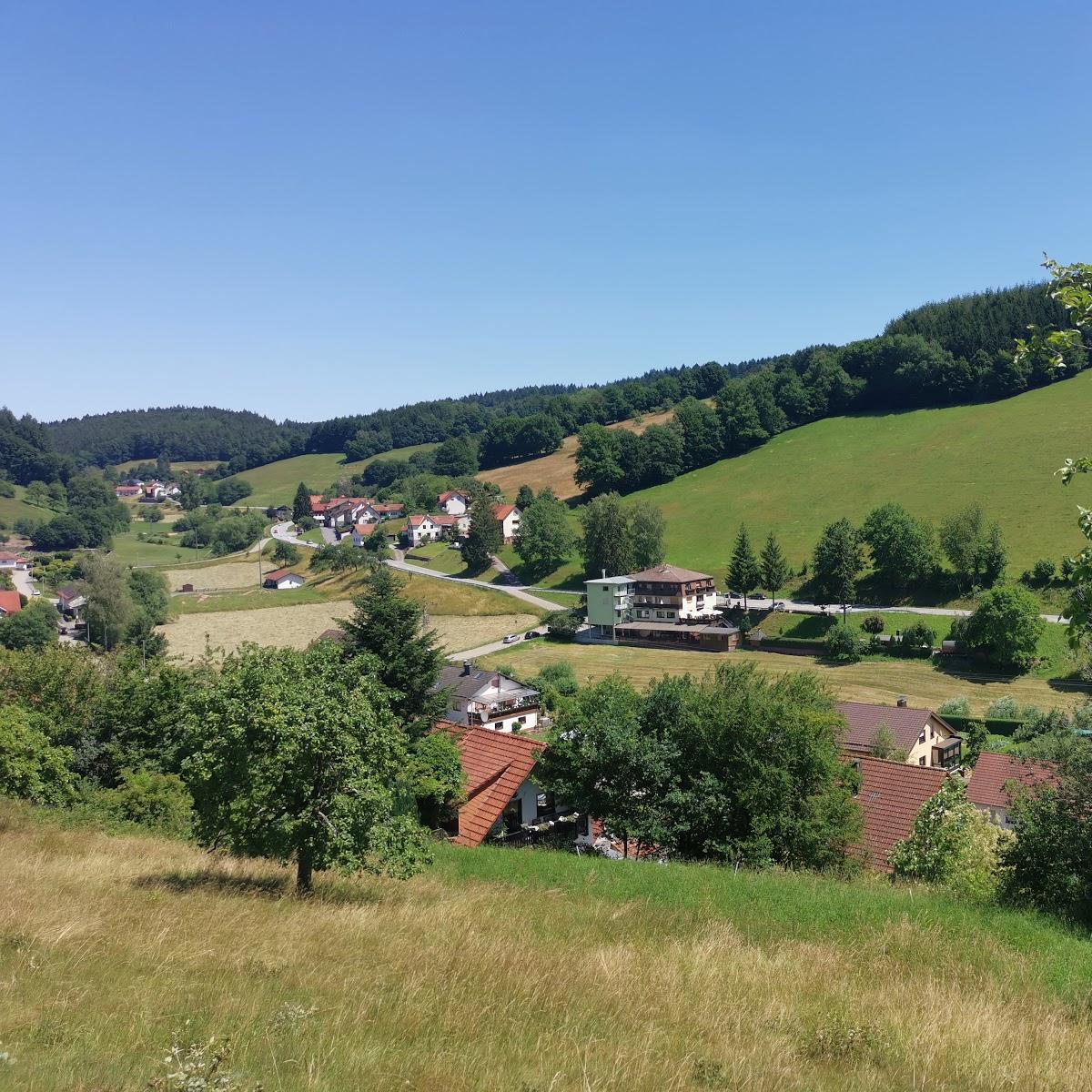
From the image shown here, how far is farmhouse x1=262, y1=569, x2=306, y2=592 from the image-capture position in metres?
109

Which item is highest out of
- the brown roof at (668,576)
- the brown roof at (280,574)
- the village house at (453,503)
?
the village house at (453,503)

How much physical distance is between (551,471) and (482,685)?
320ft

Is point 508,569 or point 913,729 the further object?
point 508,569

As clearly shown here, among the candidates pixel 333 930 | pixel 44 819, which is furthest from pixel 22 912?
pixel 44 819

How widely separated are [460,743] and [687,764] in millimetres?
8678

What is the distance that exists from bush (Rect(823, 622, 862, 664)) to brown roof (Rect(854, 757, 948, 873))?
4195cm

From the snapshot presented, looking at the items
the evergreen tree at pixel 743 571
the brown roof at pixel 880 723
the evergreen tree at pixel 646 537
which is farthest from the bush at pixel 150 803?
the evergreen tree at pixel 646 537

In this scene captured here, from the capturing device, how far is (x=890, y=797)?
2552 centimetres

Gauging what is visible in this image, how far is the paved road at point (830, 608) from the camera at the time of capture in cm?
7050

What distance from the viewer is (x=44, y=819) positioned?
19.7m

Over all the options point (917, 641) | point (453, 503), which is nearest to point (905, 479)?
point (917, 641)

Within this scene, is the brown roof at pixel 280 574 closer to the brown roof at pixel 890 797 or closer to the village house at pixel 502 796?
the village house at pixel 502 796

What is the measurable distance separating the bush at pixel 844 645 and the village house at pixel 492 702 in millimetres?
27117

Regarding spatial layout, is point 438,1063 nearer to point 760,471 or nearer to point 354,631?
point 354,631
